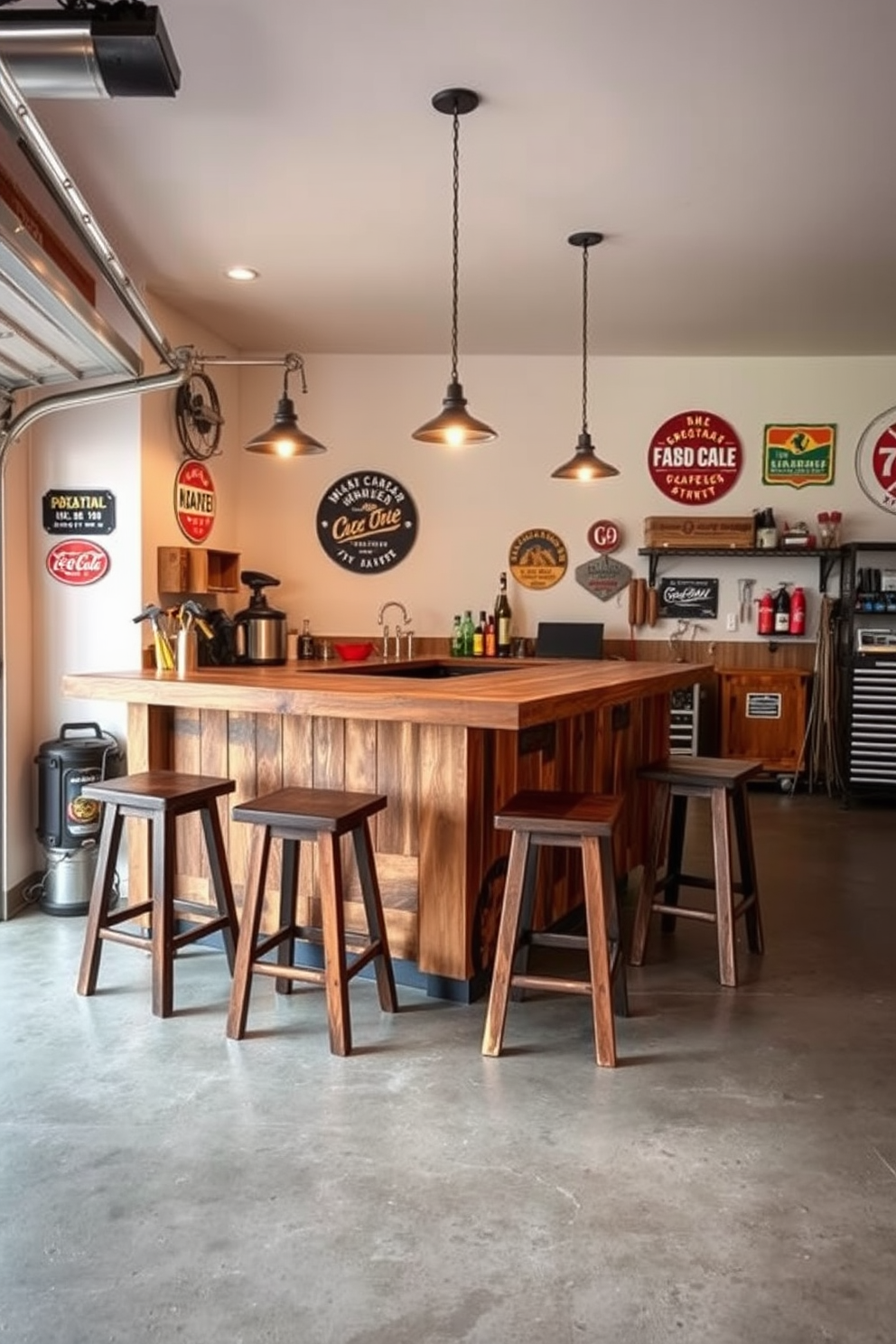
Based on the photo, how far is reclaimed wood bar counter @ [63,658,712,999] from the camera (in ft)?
9.83

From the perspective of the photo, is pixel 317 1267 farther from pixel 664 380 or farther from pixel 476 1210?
pixel 664 380

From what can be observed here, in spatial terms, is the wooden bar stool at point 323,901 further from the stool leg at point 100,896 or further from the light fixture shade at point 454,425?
the light fixture shade at point 454,425

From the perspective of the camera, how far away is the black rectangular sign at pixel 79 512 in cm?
443

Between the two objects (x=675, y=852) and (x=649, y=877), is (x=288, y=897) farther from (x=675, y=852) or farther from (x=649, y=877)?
(x=675, y=852)

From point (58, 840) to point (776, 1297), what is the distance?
10.7ft

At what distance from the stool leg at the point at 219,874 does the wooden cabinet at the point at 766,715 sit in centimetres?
421

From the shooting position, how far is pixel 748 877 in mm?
3607

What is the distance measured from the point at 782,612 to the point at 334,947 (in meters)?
4.87

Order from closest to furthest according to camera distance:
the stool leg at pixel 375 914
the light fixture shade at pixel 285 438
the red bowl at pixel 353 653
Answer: the stool leg at pixel 375 914
the light fixture shade at pixel 285 438
the red bowl at pixel 353 653

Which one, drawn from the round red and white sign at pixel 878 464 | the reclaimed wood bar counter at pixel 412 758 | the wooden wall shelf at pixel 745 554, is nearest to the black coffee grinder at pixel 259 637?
the reclaimed wood bar counter at pixel 412 758

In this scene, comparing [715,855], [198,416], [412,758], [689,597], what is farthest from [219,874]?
[689,597]

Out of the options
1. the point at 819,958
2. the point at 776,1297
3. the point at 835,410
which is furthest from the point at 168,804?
the point at 835,410

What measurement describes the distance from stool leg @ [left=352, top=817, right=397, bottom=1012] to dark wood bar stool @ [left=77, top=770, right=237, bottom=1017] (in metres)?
0.54

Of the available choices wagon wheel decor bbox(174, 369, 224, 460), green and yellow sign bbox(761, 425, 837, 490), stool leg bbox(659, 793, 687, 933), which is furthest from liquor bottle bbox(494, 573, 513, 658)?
stool leg bbox(659, 793, 687, 933)
